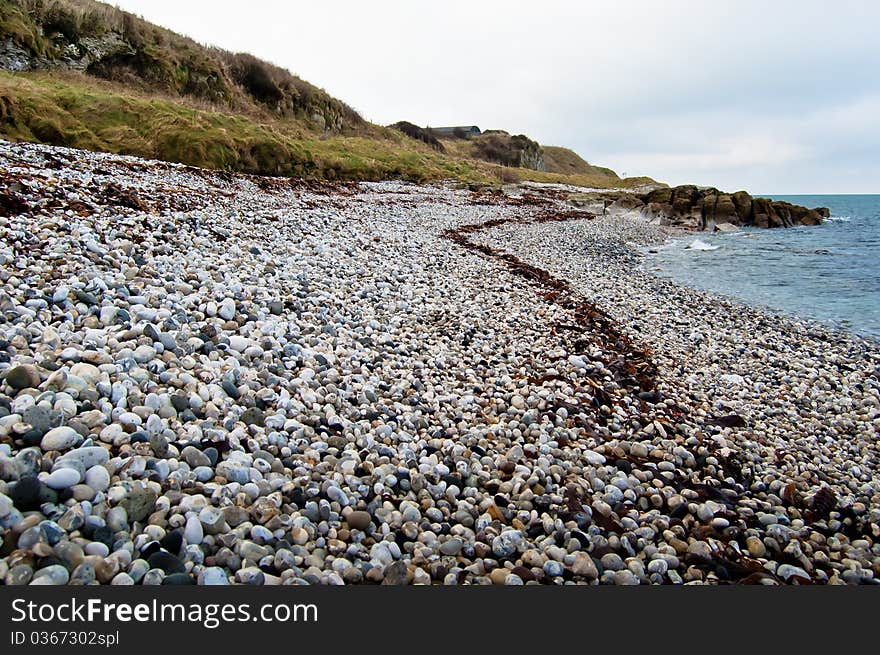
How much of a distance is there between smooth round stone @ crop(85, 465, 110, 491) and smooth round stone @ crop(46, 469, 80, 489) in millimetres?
57

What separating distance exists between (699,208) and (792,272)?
24.6 m

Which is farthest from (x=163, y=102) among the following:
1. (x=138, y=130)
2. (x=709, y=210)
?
(x=709, y=210)

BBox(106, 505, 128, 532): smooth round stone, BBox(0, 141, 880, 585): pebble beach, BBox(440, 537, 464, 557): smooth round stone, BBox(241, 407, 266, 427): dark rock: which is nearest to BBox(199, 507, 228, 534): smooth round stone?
BBox(0, 141, 880, 585): pebble beach

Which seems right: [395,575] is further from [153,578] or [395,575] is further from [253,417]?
[253,417]

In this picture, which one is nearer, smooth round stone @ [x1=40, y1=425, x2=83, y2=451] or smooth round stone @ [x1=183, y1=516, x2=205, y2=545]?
smooth round stone @ [x1=183, y1=516, x2=205, y2=545]

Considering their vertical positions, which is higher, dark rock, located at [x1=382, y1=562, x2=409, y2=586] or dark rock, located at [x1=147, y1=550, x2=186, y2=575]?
dark rock, located at [x1=147, y1=550, x2=186, y2=575]

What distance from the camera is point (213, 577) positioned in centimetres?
245

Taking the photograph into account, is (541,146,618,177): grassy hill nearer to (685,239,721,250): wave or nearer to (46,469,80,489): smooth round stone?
(685,239,721,250): wave

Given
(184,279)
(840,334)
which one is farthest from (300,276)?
(840,334)

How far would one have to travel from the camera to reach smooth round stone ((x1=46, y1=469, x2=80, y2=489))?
2.54 meters

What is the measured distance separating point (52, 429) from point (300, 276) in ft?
16.4

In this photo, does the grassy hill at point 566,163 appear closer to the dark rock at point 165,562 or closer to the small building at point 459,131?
the small building at point 459,131

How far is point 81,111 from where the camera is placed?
1922 centimetres

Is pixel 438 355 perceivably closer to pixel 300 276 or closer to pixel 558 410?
pixel 558 410
